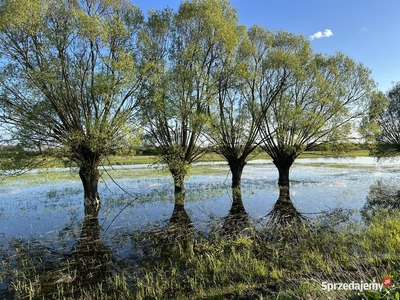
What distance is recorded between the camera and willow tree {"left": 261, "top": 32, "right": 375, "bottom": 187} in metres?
30.4

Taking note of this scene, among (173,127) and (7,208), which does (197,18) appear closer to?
(173,127)

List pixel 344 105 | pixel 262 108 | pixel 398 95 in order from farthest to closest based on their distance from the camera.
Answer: pixel 398 95
pixel 344 105
pixel 262 108

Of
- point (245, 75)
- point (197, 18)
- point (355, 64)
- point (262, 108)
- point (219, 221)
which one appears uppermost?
point (197, 18)

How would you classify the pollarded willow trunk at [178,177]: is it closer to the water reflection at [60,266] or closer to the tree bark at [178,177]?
the tree bark at [178,177]

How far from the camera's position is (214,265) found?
9.64m

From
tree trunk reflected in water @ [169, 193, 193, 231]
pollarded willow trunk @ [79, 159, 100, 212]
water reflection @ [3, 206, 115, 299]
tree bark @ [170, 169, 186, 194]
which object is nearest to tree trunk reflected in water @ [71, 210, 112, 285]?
water reflection @ [3, 206, 115, 299]

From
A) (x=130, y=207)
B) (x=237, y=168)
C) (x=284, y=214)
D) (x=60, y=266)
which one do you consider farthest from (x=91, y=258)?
(x=237, y=168)

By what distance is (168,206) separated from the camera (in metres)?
22.7

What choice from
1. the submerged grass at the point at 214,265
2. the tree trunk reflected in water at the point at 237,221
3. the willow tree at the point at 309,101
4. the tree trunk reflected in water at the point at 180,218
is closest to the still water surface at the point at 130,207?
the tree trunk reflected in water at the point at 180,218

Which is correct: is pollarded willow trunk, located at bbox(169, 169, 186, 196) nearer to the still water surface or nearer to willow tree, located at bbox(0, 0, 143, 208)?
the still water surface

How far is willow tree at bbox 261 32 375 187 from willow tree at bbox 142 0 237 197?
740 cm

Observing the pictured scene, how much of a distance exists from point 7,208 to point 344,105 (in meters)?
35.3

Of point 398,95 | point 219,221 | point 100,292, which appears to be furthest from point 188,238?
point 398,95

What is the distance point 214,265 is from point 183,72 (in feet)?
59.8
